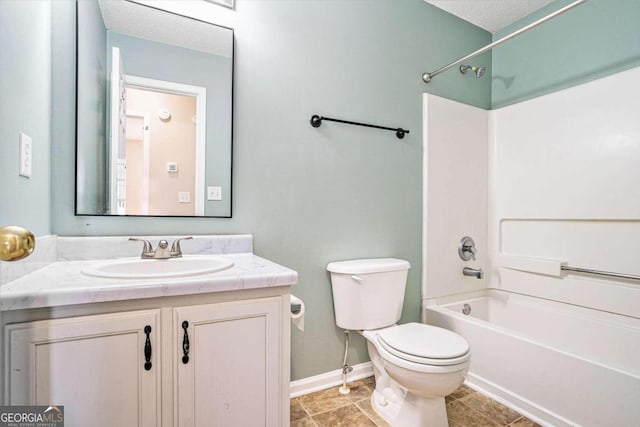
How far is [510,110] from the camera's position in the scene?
234cm

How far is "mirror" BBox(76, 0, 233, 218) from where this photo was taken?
52.4 inches

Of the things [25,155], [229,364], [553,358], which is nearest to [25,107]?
[25,155]

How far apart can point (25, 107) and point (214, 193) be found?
0.71 m

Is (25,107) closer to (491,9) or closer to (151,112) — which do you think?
(151,112)

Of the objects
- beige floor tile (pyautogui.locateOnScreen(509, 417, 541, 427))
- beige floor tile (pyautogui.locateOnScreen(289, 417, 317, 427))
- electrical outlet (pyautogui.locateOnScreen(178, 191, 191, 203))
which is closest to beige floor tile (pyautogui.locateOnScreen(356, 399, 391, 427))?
beige floor tile (pyautogui.locateOnScreen(289, 417, 317, 427))

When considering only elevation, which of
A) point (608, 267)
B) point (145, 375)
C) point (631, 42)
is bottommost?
point (145, 375)

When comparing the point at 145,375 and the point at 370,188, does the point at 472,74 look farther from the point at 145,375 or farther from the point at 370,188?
the point at 145,375

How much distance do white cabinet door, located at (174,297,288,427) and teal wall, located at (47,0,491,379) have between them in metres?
0.61

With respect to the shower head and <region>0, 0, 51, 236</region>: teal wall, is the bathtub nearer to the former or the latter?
the shower head

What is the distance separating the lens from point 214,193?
152 cm

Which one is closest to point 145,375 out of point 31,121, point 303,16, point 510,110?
point 31,121

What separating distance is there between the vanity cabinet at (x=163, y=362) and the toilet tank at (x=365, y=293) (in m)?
0.67

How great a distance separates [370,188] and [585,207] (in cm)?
129

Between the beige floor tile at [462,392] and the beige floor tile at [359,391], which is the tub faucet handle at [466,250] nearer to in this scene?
the beige floor tile at [462,392]
